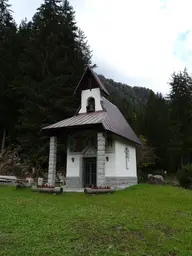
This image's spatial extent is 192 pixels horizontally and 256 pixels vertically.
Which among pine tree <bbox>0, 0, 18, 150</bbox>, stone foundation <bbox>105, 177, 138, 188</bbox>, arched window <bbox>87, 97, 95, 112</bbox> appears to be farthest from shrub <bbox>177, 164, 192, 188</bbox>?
pine tree <bbox>0, 0, 18, 150</bbox>

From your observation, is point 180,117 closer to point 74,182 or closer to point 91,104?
point 91,104

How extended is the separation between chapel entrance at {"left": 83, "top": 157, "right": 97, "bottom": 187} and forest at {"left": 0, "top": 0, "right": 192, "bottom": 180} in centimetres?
662

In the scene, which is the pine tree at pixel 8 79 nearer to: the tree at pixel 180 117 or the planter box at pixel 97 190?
the planter box at pixel 97 190

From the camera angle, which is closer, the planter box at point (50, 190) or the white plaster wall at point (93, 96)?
the planter box at point (50, 190)

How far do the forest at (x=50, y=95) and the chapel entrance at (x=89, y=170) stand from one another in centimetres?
662

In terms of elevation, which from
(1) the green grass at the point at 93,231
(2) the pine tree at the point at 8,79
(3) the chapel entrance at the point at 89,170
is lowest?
(1) the green grass at the point at 93,231

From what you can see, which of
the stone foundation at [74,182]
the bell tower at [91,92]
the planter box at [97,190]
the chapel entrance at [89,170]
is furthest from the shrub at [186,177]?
the planter box at [97,190]

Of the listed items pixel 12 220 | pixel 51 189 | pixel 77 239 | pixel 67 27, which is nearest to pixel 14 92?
pixel 67 27

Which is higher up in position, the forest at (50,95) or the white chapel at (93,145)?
the forest at (50,95)

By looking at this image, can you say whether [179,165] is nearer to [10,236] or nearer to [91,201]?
[91,201]

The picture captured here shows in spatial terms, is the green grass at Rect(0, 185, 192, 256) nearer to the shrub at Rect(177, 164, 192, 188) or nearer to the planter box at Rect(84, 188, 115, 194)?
the planter box at Rect(84, 188, 115, 194)

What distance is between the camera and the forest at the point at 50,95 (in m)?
25.2

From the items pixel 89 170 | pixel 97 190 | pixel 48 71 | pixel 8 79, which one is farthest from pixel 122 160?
pixel 8 79

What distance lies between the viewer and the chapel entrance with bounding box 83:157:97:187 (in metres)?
17.3
